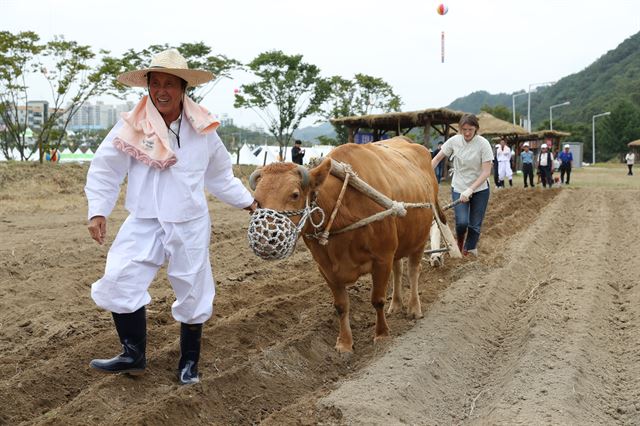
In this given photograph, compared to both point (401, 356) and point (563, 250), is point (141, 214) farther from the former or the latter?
point (563, 250)

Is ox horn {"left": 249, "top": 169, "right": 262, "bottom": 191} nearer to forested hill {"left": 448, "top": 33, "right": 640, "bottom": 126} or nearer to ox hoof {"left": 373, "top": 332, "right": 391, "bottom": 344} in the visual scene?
ox hoof {"left": 373, "top": 332, "right": 391, "bottom": 344}

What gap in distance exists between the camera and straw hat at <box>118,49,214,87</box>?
170 inches

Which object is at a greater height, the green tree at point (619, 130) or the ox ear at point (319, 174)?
the green tree at point (619, 130)

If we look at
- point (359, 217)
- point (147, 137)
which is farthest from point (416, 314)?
point (147, 137)

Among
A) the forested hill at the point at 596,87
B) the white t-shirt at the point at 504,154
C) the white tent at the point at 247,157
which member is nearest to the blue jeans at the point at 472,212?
the white t-shirt at the point at 504,154

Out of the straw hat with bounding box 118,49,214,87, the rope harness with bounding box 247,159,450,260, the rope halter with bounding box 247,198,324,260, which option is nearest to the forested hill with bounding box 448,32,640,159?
the rope harness with bounding box 247,159,450,260

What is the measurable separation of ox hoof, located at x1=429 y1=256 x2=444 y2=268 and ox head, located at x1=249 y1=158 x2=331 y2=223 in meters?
4.02

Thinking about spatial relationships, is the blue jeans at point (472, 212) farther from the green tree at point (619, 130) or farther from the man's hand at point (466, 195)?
the green tree at point (619, 130)

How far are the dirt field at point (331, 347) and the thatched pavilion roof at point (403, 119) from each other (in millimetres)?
15836

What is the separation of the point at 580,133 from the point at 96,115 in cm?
9780

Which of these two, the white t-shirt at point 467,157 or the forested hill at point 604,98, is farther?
the forested hill at point 604,98

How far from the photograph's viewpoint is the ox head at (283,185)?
4695 millimetres

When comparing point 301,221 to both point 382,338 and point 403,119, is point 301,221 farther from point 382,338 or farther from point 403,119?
point 403,119

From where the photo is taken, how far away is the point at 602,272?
863 centimetres
